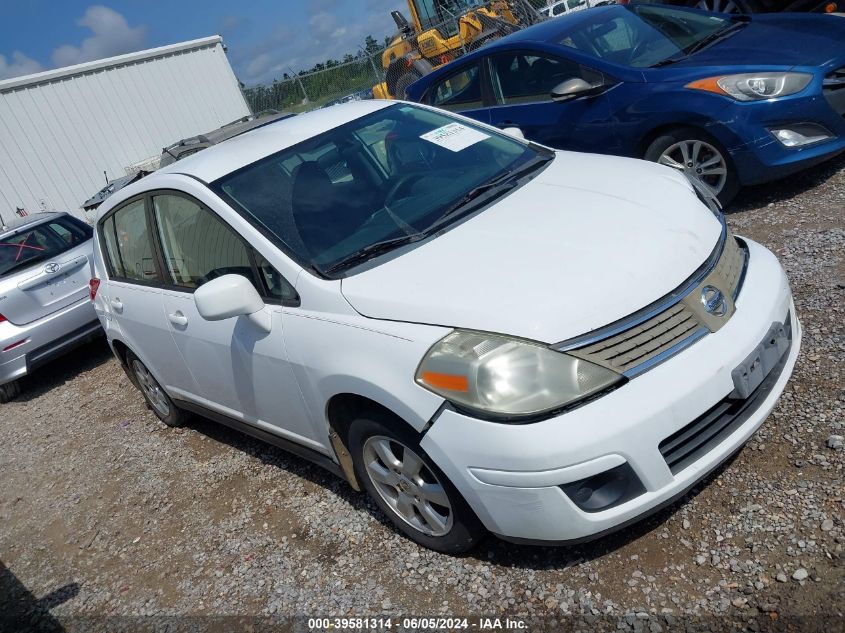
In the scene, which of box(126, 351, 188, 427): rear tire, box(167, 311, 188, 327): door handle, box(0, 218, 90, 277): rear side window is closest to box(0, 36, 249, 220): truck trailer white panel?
box(0, 218, 90, 277): rear side window

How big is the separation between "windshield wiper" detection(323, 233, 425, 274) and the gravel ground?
122 centimetres

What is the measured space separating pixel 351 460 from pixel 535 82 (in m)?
4.33

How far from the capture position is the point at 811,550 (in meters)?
2.38

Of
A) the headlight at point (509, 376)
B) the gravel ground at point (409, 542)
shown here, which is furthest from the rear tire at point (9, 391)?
the headlight at point (509, 376)

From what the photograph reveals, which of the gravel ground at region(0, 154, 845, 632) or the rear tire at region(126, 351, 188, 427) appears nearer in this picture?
the gravel ground at region(0, 154, 845, 632)

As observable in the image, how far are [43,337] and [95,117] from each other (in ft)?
32.5

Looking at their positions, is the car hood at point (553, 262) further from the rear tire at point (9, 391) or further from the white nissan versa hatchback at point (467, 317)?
the rear tire at point (9, 391)

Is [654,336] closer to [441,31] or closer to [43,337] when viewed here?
[43,337]

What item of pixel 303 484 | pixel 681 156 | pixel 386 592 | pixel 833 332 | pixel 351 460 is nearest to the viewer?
pixel 386 592

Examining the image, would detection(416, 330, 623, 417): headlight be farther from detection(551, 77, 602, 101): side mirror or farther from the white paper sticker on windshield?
detection(551, 77, 602, 101): side mirror

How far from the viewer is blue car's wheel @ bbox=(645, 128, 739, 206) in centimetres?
519

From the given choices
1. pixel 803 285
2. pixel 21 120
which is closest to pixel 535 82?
pixel 803 285

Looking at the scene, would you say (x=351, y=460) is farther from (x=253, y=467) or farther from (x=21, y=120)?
(x=21, y=120)

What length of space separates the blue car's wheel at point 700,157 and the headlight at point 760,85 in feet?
1.15
